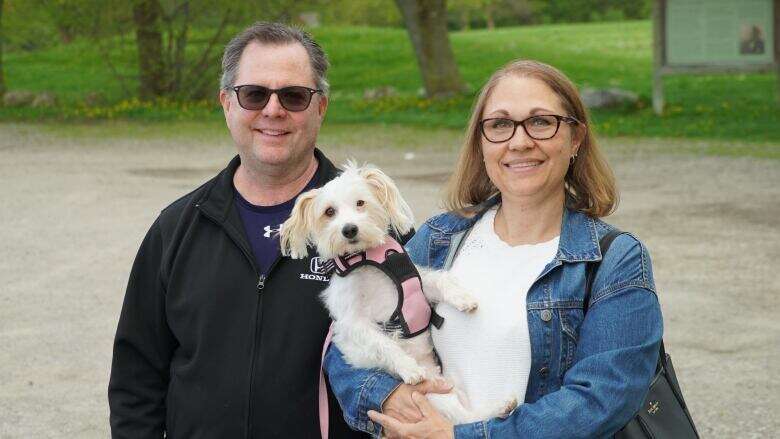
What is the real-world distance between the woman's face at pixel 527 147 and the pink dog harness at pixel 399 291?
0.48 m

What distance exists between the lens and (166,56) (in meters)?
31.1

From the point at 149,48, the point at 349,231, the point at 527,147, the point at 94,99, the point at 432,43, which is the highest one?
the point at 527,147

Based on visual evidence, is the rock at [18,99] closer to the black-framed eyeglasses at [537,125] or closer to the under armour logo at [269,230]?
the under armour logo at [269,230]

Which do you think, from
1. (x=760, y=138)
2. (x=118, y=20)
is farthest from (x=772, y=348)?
(x=118, y=20)

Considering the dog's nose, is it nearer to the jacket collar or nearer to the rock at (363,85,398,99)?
the jacket collar

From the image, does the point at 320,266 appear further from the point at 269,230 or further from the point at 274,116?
the point at 274,116

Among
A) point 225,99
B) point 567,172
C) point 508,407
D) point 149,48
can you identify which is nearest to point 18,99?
point 149,48

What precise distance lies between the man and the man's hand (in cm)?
46

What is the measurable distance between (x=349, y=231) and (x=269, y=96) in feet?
2.11

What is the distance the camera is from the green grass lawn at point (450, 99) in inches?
912

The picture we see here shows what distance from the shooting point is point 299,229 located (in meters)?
3.91

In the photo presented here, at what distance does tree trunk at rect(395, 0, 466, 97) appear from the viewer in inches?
1128

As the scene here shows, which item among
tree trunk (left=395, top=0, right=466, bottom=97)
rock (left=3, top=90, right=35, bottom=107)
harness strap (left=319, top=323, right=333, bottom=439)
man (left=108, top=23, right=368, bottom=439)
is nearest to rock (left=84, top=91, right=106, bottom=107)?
rock (left=3, top=90, right=35, bottom=107)

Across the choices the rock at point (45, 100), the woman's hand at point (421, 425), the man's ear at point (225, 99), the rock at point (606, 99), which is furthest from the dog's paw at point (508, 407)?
the rock at point (45, 100)
